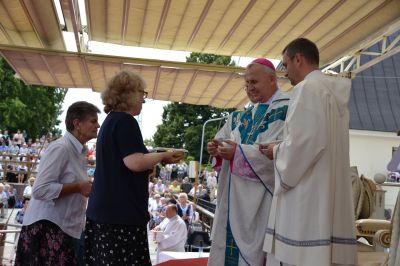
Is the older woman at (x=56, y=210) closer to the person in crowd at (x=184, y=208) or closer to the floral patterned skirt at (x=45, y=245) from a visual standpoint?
the floral patterned skirt at (x=45, y=245)

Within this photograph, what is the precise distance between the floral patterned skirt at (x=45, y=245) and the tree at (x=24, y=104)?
106ft

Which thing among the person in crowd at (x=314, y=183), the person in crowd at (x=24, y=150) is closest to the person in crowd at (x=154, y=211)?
the person in crowd at (x=24, y=150)

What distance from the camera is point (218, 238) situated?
11.8 feet

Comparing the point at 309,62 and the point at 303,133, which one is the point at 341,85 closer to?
the point at 309,62

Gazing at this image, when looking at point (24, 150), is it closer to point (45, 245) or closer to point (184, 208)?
point (184, 208)

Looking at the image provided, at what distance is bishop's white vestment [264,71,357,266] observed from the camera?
9.41ft

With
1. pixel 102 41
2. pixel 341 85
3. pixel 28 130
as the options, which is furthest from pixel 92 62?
pixel 28 130

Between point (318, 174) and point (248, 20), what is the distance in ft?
13.4

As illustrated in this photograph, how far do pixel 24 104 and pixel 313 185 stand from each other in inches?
1532

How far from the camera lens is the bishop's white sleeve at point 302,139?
9.48 feet

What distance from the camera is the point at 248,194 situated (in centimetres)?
349

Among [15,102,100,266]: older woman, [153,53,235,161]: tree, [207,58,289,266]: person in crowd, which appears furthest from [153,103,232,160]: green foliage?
[207,58,289,266]: person in crowd

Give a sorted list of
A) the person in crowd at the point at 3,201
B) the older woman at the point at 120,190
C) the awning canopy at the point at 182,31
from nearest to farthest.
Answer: the older woman at the point at 120,190, the awning canopy at the point at 182,31, the person in crowd at the point at 3,201

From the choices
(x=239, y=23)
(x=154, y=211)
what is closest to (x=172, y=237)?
(x=239, y=23)
